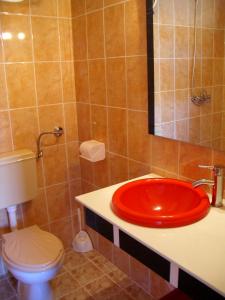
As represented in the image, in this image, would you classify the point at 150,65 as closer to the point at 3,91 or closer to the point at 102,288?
the point at 3,91

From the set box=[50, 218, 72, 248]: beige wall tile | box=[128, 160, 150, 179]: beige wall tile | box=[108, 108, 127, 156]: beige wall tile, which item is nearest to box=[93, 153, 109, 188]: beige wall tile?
box=[108, 108, 127, 156]: beige wall tile

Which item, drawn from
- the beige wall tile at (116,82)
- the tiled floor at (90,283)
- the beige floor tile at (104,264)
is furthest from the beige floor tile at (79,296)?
the beige wall tile at (116,82)

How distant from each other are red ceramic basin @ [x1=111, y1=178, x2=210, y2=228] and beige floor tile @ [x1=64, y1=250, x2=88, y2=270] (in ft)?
3.82

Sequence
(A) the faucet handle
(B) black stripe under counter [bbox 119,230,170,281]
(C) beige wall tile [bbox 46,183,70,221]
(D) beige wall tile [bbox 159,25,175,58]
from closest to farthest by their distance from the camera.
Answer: (B) black stripe under counter [bbox 119,230,170,281] → (A) the faucet handle → (D) beige wall tile [bbox 159,25,175,58] → (C) beige wall tile [bbox 46,183,70,221]

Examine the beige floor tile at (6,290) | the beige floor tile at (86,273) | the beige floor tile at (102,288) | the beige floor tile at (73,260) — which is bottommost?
the beige floor tile at (6,290)

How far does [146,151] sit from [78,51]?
38.9 inches

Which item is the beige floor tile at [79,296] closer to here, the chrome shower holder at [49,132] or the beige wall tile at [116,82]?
the chrome shower holder at [49,132]

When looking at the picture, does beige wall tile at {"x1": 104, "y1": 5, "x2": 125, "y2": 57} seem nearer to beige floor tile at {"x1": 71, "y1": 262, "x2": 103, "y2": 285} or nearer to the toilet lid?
the toilet lid

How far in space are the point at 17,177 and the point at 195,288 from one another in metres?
1.47

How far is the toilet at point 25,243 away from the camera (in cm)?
181

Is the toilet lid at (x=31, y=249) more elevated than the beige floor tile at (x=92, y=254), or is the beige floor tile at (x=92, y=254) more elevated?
the toilet lid at (x=31, y=249)

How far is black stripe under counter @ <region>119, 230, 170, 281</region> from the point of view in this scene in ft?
3.84

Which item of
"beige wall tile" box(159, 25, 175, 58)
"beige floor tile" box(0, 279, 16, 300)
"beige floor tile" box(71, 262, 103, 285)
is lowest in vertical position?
"beige floor tile" box(0, 279, 16, 300)

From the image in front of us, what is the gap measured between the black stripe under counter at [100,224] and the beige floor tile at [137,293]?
888 millimetres
